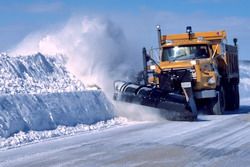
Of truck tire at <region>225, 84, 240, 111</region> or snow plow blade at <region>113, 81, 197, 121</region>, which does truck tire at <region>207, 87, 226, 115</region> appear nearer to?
snow plow blade at <region>113, 81, 197, 121</region>

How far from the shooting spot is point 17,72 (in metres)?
18.7

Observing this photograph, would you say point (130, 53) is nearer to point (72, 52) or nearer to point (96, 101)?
point (72, 52)

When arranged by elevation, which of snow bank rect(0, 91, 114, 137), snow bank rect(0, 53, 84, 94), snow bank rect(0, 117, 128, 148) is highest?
snow bank rect(0, 53, 84, 94)

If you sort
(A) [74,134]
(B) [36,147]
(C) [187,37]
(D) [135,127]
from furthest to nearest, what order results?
1. (C) [187,37]
2. (D) [135,127]
3. (A) [74,134]
4. (B) [36,147]

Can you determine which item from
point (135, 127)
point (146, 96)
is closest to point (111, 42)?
point (146, 96)

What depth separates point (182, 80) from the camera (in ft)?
58.1

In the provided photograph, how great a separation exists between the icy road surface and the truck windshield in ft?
15.8

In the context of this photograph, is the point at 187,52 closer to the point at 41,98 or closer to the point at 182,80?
the point at 182,80

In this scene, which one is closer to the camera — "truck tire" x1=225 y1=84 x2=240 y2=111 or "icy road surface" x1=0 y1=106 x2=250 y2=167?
"icy road surface" x1=0 y1=106 x2=250 y2=167

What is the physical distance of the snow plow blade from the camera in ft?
52.1

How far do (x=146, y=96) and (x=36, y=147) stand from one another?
5870 millimetres

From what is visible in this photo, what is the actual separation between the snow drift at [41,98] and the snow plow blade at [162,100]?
3.05ft

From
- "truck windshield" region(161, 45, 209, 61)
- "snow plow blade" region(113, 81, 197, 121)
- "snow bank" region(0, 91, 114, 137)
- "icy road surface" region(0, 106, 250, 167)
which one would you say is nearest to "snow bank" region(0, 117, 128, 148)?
"snow bank" region(0, 91, 114, 137)

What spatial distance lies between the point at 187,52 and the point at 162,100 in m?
3.00
